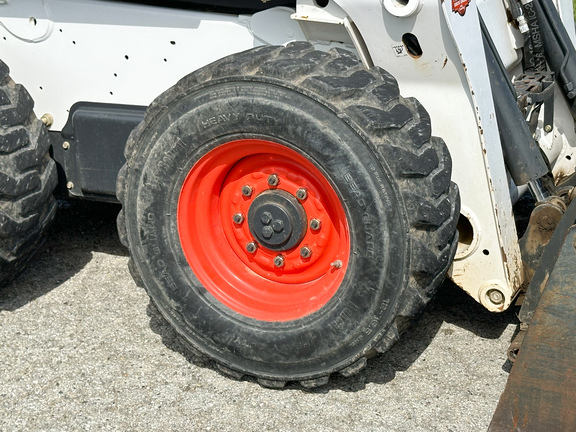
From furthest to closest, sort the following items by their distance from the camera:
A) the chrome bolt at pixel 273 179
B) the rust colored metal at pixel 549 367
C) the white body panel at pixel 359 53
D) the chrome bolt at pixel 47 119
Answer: the chrome bolt at pixel 47 119 < the chrome bolt at pixel 273 179 < the white body panel at pixel 359 53 < the rust colored metal at pixel 549 367

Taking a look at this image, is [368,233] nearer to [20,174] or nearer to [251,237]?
[251,237]

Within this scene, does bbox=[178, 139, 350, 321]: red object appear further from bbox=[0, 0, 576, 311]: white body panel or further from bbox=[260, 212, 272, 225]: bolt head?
bbox=[0, 0, 576, 311]: white body panel

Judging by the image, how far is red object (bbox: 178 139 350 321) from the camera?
304 cm

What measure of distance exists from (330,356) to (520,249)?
841 millimetres

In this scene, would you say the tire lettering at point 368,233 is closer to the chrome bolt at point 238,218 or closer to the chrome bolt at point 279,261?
the chrome bolt at point 279,261

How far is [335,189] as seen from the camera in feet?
9.39

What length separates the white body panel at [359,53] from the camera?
111 inches

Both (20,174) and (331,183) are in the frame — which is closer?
(331,183)

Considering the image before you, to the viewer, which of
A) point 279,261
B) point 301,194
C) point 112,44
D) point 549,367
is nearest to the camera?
point 549,367

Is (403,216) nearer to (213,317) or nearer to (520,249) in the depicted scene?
(520,249)

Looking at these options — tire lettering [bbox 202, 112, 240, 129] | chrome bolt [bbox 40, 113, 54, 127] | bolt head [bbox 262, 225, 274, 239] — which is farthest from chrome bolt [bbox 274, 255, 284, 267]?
chrome bolt [bbox 40, 113, 54, 127]

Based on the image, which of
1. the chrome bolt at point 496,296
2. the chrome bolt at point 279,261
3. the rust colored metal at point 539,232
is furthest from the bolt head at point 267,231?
the rust colored metal at point 539,232

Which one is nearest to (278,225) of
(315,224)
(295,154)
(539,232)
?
(315,224)

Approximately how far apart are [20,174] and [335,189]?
1439 mm
